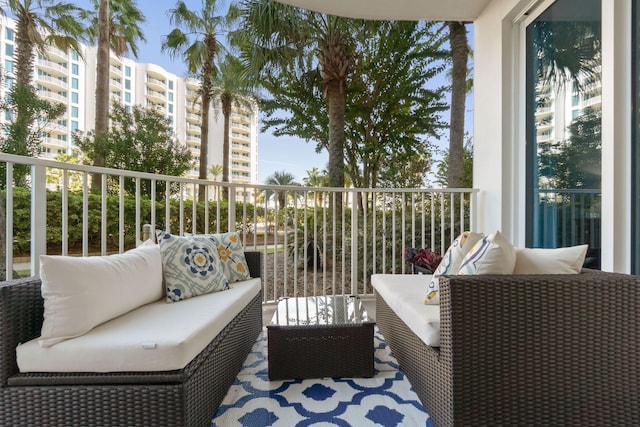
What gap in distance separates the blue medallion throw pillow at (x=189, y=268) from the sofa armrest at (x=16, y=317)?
22.8 inches

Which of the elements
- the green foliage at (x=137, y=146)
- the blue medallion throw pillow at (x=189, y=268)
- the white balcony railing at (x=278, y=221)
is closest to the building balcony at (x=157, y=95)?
the white balcony railing at (x=278, y=221)

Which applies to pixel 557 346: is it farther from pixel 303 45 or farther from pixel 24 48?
pixel 24 48

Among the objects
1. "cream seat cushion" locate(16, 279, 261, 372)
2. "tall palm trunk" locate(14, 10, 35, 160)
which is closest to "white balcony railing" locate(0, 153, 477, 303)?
"cream seat cushion" locate(16, 279, 261, 372)

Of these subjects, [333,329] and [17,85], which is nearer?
[333,329]

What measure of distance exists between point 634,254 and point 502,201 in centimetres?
117

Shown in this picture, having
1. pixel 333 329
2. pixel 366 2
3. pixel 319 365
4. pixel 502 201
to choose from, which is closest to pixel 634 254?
pixel 502 201

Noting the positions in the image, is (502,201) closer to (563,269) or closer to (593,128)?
(593,128)

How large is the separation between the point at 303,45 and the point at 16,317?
18.6 feet

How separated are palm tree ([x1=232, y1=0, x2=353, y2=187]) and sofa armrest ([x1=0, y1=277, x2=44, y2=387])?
5.16 meters

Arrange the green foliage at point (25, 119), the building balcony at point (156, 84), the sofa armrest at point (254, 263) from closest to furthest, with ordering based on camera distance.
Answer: the sofa armrest at point (254, 263), the green foliage at point (25, 119), the building balcony at point (156, 84)

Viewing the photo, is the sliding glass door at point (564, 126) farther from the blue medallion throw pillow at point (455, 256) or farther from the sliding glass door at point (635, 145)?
the blue medallion throw pillow at point (455, 256)

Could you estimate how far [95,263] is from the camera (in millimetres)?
1354

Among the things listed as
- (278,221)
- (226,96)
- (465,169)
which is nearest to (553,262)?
(278,221)

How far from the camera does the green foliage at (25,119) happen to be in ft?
24.9
